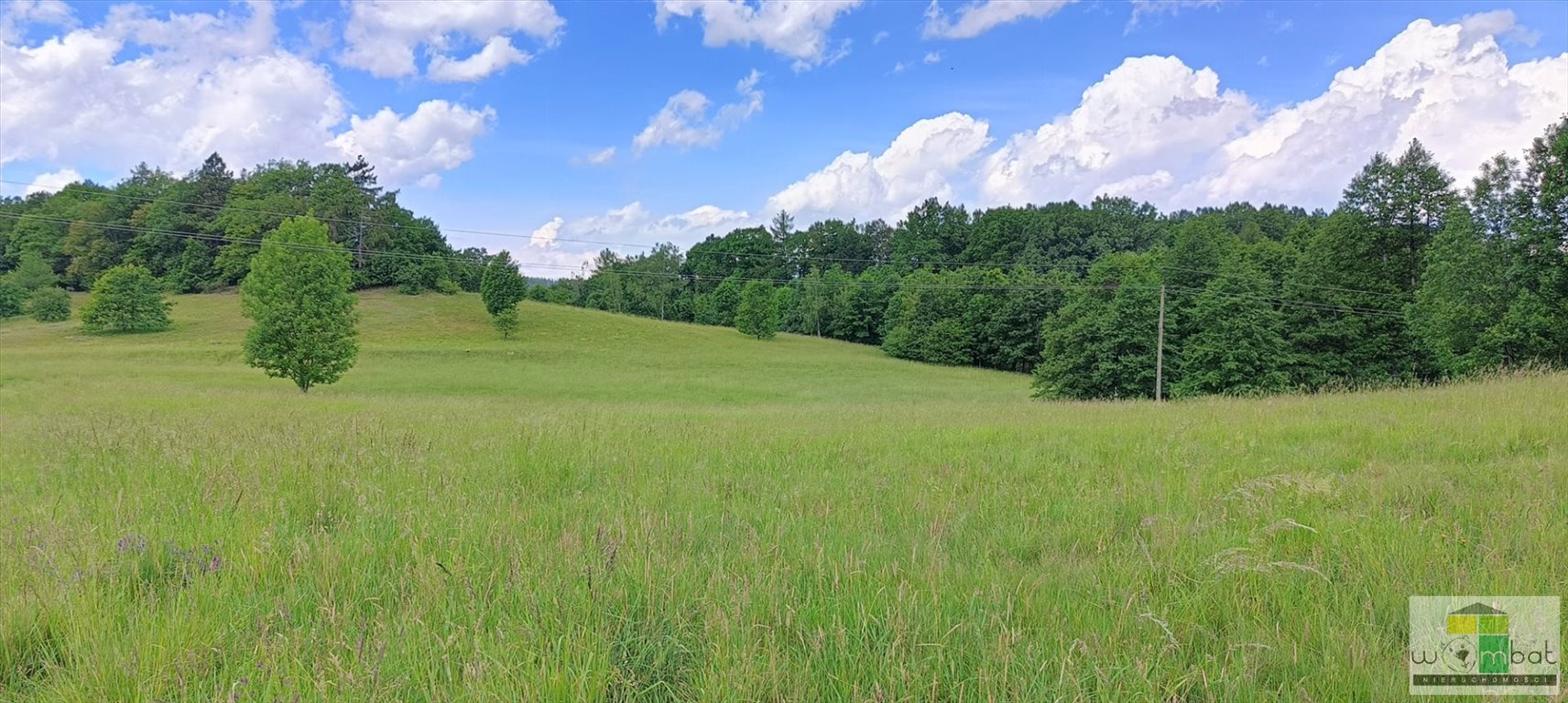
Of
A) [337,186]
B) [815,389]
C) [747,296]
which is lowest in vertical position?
[815,389]

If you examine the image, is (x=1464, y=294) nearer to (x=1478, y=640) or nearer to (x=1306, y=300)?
(x=1306, y=300)

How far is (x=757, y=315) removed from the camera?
75312 mm

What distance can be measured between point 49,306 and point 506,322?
42.2m

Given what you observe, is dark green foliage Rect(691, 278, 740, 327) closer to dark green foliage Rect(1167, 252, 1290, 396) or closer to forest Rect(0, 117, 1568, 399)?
forest Rect(0, 117, 1568, 399)

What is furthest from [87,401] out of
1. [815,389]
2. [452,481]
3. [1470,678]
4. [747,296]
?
[747,296]

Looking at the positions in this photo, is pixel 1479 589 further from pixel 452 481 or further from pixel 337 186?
pixel 337 186

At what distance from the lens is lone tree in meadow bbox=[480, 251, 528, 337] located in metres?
62.6

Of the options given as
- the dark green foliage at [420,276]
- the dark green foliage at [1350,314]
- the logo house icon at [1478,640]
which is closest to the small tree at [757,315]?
the dark green foliage at [420,276]

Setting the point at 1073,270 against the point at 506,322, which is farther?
the point at 1073,270

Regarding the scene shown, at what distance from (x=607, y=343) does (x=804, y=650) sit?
61272 millimetres

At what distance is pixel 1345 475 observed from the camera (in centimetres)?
462

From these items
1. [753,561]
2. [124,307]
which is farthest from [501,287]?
[753,561]

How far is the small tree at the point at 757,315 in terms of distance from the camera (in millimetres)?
75188

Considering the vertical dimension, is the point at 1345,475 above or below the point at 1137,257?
below
